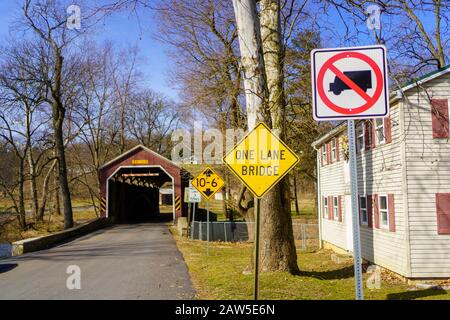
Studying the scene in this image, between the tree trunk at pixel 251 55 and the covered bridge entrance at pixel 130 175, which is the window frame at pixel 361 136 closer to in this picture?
the tree trunk at pixel 251 55

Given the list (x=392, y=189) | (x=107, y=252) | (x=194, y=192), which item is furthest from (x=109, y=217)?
(x=392, y=189)

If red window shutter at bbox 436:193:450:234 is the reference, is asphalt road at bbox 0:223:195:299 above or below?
below

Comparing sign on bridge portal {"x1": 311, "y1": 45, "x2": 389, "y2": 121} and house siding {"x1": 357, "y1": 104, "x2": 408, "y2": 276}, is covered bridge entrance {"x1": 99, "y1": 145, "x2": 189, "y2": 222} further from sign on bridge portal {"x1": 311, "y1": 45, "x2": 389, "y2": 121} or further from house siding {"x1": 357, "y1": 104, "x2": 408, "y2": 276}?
sign on bridge portal {"x1": 311, "y1": 45, "x2": 389, "y2": 121}

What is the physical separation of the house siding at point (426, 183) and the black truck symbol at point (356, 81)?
9.96 metres

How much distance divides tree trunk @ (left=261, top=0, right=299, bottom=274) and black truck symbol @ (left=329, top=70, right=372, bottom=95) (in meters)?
6.25

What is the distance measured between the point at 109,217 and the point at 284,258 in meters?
28.2

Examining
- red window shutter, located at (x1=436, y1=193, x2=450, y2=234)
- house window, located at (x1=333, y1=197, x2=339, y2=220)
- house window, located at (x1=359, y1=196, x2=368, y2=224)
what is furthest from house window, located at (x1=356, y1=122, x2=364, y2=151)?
red window shutter, located at (x1=436, y1=193, x2=450, y2=234)

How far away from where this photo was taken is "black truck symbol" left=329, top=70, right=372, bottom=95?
4277mm

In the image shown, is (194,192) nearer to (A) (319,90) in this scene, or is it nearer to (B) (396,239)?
(B) (396,239)

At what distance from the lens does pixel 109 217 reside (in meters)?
36.7

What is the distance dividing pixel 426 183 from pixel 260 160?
9.00m

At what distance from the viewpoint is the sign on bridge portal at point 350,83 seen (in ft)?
14.0

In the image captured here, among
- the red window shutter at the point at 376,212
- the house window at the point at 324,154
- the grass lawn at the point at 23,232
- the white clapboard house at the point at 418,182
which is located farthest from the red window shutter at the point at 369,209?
the grass lawn at the point at 23,232
